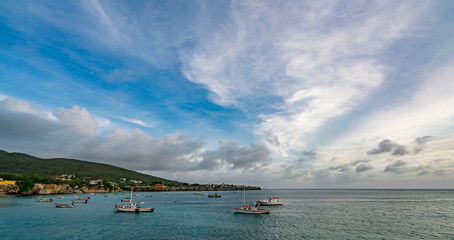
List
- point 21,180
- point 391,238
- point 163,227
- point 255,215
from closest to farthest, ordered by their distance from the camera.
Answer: point 391,238
point 163,227
point 255,215
point 21,180

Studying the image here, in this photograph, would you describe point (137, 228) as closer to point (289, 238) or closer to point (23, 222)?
point (23, 222)

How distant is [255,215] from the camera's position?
79062 mm

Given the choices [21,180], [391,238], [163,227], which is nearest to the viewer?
[391,238]

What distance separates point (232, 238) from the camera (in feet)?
149

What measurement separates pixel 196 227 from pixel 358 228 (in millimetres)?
36061

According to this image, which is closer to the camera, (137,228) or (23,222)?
(137,228)

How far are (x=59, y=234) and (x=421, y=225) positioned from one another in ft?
262

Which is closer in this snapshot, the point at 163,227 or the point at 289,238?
the point at 289,238

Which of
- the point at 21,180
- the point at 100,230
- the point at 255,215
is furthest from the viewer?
the point at 21,180

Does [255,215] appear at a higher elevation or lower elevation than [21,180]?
lower

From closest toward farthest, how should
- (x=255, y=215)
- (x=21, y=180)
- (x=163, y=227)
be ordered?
(x=163, y=227), (x=255, y=215), (x=21, y=180)

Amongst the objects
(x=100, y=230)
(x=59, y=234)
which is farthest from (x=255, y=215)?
(x=59, y=234)

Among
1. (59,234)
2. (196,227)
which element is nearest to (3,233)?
(59,234)

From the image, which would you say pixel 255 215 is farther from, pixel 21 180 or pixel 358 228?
pixel 21 180
